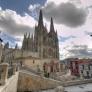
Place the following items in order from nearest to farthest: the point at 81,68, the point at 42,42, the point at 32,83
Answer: the point at 32,83
the point at 81,68
the point at 42,42

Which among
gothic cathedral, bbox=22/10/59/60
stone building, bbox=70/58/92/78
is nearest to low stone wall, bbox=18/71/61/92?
stone building, bbox=70/58/92/78

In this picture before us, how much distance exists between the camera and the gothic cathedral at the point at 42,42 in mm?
76250

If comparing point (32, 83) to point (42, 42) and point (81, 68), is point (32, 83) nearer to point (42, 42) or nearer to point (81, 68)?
point (81, 68)

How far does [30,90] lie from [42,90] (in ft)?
5.86

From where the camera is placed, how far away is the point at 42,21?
84188mm

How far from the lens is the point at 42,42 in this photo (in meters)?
79.2

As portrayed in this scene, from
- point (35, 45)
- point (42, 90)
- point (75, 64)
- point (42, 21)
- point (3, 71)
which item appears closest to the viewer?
point (3, 71)

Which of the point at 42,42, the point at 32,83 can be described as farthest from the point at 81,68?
the point at 42,42

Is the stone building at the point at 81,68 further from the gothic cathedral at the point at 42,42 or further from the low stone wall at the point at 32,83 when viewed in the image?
the gothic cathedral at the point at 42,42

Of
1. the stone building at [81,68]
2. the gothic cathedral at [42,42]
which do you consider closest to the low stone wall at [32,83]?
the stone building at [81,68]

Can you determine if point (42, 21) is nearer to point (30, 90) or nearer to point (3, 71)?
point (30, 90)

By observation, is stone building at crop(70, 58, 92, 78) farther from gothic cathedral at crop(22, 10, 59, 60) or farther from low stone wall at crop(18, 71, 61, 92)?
gothic cathedral at crop(22, 10, 59, 60)

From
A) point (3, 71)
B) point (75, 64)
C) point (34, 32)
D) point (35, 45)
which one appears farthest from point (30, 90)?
point (34, 32)

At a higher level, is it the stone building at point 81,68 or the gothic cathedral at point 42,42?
the gothic cathedral at point 42,42
